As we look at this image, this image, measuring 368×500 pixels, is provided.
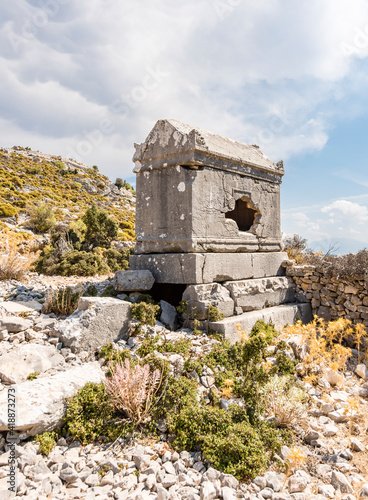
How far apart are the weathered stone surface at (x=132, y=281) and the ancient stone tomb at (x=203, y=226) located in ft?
1.01

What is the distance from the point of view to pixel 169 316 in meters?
5.09

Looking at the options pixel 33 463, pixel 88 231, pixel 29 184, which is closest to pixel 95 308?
pixel 33 463

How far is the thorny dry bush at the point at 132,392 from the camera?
9.86 feet

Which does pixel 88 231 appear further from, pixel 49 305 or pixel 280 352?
pixel 280 352

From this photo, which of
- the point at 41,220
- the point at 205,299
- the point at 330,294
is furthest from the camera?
the point at 41,220

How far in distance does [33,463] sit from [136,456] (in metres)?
0.77

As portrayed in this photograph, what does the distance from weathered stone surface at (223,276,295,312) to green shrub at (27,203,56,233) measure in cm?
1460

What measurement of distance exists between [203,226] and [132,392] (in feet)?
9.76

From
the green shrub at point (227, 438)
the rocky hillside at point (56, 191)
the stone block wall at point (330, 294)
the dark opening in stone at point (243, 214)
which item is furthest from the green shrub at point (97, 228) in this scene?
the green shrub at point (227, 438)

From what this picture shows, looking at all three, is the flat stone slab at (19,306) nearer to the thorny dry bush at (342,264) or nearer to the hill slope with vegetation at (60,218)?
the hill slope with vegetation at (60,218)

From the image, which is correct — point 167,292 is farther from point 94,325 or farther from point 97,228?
point 97,228

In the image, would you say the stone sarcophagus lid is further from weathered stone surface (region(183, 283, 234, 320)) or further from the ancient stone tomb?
weathered stone surface (region(183, 283, 234, 320))

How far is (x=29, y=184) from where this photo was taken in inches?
1147

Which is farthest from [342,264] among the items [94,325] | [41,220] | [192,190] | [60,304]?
[41,220]
